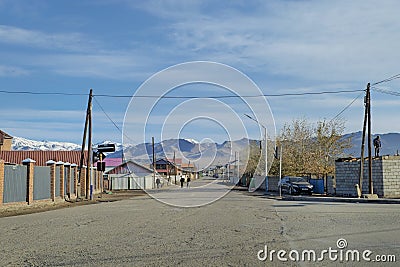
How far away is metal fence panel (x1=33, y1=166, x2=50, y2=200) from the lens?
30016mm

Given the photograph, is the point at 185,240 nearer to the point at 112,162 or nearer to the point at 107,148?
the point at 107,148

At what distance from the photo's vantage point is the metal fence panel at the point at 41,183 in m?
30.0

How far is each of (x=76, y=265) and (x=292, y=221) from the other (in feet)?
31.7

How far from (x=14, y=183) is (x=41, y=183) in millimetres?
4442

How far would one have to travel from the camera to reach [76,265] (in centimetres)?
897

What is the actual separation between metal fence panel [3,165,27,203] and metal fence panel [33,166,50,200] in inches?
67.7

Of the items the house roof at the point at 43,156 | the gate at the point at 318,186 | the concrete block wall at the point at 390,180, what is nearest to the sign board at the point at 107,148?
the gate at the point at 318,186

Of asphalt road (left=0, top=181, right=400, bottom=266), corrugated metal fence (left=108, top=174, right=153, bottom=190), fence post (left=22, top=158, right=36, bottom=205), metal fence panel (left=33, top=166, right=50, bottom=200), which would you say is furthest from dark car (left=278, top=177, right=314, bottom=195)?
corrugated metal fence (left=108, top=174, right=153, bottom=190)

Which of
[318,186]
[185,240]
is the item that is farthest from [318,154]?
[185,240]

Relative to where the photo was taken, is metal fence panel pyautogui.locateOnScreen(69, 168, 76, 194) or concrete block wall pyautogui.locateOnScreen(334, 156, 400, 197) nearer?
concrete block wall pyautogui.locateOnScreen(334, 156, 400, 197)

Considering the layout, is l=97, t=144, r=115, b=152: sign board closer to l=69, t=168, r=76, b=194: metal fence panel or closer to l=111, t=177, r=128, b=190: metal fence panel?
l=69, t=168, r=76, b=194: metal fence panel

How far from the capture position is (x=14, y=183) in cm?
2666

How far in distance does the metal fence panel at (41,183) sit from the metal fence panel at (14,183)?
172cm

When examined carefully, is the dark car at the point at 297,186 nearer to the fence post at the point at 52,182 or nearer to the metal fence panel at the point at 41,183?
the fence post at the point at 52,182
